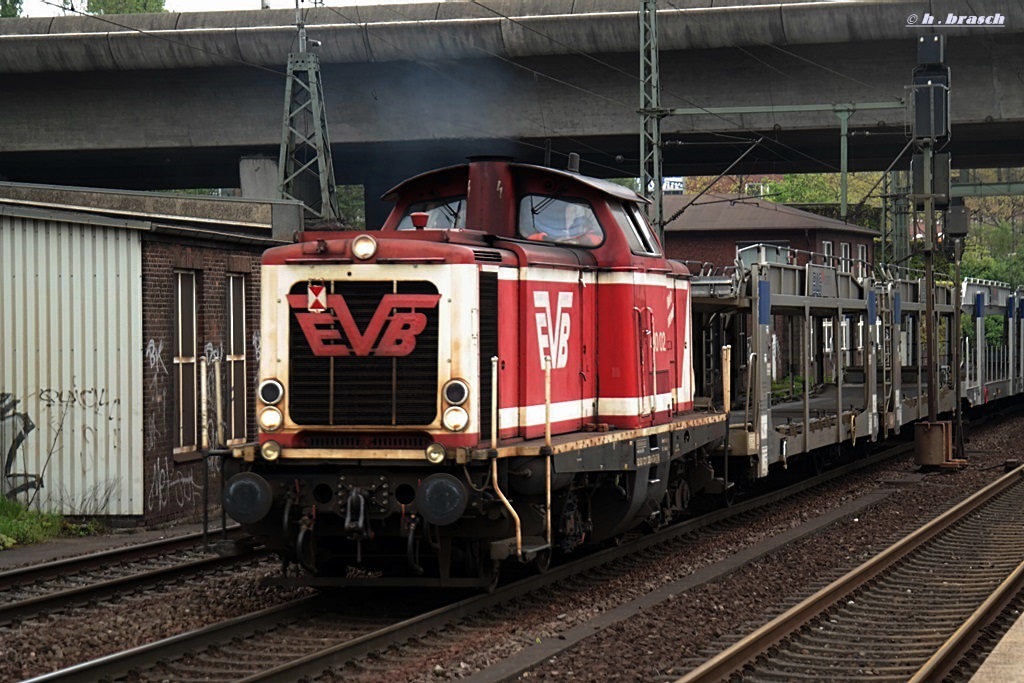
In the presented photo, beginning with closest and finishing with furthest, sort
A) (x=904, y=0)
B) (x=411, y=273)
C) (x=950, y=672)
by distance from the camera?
1. (x=950, y=672)
2. (x=411, y=273)
3. (x=904, y=0)

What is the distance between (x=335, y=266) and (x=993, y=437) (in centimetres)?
2218

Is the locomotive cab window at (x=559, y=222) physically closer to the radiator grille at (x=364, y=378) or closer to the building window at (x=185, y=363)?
the radiator grille at (x=364, y=378)

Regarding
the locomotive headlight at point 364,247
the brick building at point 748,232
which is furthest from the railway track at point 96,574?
the brick building at point 748,232

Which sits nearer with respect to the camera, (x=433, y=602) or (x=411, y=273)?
(x=411, y=273)

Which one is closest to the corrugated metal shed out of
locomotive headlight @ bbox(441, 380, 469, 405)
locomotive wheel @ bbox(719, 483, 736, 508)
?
locomotive headlight @ bbox(441, 380, 469, 405)

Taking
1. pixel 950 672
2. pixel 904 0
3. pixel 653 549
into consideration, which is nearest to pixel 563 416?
pixel 653 549

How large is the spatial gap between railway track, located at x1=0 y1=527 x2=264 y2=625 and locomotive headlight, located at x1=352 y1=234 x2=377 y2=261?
7.91ft

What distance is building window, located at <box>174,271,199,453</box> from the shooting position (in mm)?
15758

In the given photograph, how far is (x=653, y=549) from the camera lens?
44.1 feet

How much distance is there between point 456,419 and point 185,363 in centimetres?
714

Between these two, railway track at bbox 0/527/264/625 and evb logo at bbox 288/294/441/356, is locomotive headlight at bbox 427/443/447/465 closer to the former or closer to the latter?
evb logo at bbox 288/294/441/356

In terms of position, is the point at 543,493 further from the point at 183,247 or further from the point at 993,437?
the point at 993,437

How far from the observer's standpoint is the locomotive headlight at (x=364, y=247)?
386 inches

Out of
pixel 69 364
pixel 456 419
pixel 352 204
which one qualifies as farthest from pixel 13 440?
pixel 352 204
